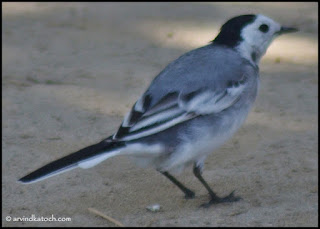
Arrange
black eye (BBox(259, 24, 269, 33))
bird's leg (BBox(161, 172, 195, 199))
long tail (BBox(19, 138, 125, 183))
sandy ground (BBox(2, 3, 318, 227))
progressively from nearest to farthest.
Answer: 1. long tail (BBox(19, 138, 125, 183))
2. sandy ground (BBox(2, 3, 318, 227))
3. bird's leg (BBox(161, 172, 195, 199))
4. black eye (BBox(259, 24, 269, 33))

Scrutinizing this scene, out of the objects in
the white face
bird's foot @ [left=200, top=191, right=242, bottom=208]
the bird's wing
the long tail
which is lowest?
bird's foot @ [left=200, top=191, right=242, bottom=208]

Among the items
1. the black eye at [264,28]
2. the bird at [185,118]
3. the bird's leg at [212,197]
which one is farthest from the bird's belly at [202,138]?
the black eye at [264,28]

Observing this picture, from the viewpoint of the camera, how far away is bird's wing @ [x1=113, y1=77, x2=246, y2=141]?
461cm

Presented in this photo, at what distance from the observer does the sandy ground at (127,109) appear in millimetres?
4906

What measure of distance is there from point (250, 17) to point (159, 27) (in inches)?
127

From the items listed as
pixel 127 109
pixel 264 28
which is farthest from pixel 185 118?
pixel 127 109

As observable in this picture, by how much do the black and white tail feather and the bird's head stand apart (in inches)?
18.2

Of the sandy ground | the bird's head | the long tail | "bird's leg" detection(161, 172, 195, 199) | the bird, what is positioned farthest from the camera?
the bird's head

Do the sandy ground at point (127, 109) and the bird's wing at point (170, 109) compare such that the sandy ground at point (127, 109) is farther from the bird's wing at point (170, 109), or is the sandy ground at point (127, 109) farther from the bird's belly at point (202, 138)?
the bird's wing at point (170, 109)

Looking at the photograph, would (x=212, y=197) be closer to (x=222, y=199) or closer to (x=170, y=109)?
(x=222, y=199)

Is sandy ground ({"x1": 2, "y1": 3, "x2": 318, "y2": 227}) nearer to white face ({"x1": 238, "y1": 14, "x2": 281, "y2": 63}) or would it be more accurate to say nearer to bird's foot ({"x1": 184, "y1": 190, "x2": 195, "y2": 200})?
bird's foot ({"x1": 184, "y1": 190, "x2": 195, "y2": 200})

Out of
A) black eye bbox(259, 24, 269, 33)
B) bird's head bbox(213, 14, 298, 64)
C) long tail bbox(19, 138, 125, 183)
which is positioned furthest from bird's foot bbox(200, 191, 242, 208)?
black eye bbox(259, 24, 269, 33)

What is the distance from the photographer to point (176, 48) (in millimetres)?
8008

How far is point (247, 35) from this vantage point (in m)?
5.32
